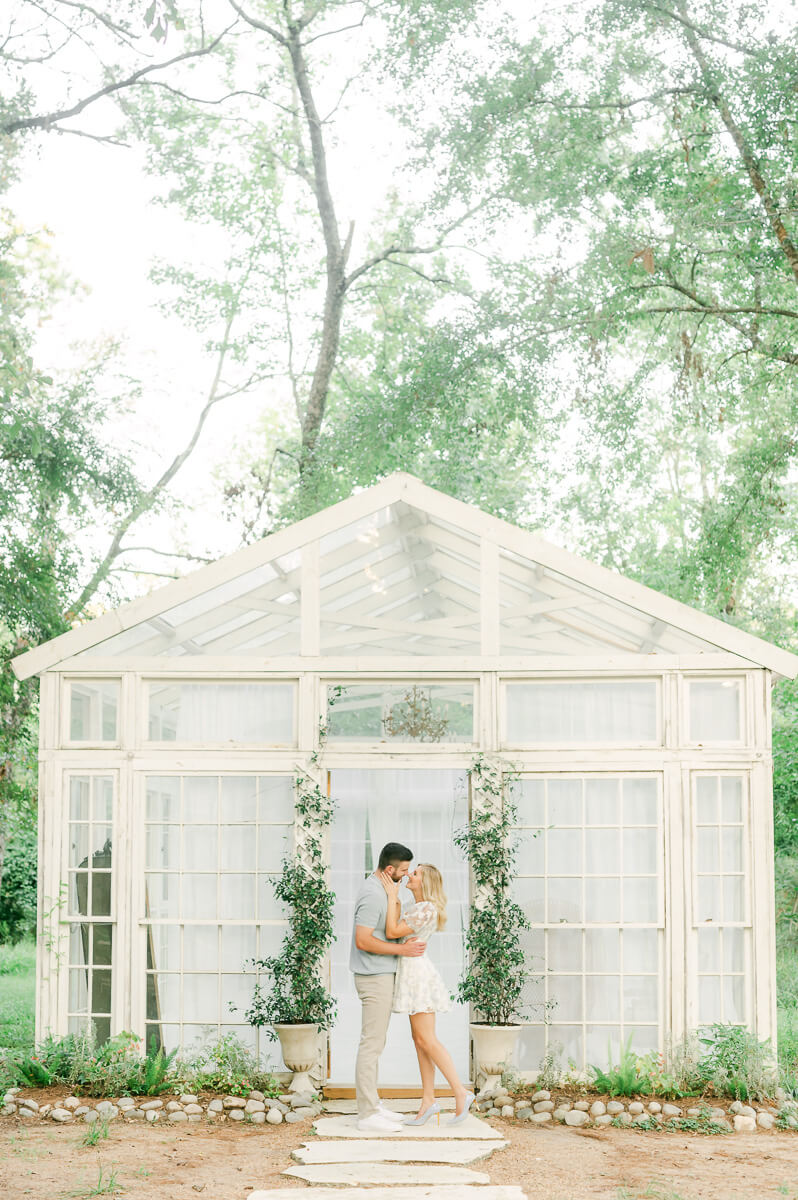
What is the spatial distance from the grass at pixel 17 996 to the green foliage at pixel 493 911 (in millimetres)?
3003

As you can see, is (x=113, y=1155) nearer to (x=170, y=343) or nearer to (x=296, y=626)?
(x=296, y=626)

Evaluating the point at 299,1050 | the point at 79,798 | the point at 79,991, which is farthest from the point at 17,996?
the point at 299,1050

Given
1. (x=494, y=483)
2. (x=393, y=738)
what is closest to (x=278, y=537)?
(x=393, y=738)

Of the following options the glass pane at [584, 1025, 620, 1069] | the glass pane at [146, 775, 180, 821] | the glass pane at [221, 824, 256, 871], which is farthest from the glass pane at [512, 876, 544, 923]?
the glass pane at [146, 775, 180, 821]

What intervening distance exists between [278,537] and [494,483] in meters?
9.97

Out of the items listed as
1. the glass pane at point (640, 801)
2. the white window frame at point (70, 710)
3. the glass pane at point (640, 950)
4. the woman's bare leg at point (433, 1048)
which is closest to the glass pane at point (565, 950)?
the glass pane at point (640, 950)

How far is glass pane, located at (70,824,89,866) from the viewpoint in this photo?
807 centimetres

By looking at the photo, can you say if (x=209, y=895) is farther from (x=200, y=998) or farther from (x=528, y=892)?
(x=528, y=892)

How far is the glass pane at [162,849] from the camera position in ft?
26.4

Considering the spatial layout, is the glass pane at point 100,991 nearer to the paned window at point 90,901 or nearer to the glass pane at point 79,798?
the paned window at point 90,901

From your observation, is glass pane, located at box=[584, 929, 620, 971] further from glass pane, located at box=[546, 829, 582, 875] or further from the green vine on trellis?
the green vine on trellis

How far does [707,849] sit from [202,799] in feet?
10.3

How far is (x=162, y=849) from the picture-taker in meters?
8.06

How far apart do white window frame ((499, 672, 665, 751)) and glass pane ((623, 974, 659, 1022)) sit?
140 centimetres
